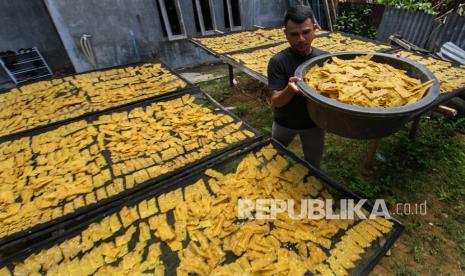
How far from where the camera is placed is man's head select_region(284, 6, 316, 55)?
96.7 inches

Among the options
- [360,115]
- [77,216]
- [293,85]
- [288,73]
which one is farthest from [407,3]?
[77,216]

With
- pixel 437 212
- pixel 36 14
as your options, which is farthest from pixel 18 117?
pixel 437 212

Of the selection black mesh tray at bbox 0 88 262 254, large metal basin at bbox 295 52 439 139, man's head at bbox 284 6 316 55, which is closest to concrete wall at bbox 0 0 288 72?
black mesh tray at bbox 0 88 262 254

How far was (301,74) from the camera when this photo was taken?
2.42 m

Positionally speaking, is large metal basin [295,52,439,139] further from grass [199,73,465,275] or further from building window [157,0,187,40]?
building window [157,0,187,40]

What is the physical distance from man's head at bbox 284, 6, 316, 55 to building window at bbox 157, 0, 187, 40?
296 inches

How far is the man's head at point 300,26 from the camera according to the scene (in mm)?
2457

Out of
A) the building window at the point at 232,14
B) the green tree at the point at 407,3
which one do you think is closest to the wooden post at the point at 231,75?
the building window at the point at 232,14

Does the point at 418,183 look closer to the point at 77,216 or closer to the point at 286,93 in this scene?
the point at 286,93

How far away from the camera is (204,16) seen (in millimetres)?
9711

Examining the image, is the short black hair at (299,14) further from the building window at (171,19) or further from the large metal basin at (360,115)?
the building window at (171,19)

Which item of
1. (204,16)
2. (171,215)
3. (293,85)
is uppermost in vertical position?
(293,85)

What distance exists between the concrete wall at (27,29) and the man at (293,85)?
886 centimetres

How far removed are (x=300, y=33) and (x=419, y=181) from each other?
3.70m
